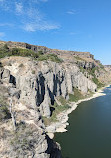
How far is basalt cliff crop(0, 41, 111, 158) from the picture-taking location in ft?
46.7

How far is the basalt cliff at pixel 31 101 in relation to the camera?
14.2 m

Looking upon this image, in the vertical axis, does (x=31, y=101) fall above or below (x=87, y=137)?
above

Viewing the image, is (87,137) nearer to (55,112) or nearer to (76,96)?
(55,112)

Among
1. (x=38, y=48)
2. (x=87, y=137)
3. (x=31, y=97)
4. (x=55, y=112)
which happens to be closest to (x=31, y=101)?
(x=31, y=97)

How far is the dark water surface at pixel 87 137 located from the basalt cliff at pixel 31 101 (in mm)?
5915

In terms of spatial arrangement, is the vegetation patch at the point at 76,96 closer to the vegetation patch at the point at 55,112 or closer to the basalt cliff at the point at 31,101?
the basalt cliff at the point at 31,101

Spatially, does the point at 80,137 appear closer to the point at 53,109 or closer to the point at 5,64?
the point at 53,109

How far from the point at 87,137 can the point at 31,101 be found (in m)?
18.0

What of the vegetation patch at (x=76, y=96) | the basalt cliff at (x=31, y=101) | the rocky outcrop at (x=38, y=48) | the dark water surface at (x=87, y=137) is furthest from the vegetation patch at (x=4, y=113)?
the rocky outcrop at (x=38, y=48)

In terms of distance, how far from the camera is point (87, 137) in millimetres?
33031

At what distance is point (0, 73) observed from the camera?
121 feet

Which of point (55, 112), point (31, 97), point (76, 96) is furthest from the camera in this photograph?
point (76, 96)

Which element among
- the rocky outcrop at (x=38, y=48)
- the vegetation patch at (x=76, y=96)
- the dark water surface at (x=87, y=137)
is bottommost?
the dark water surface at (x=87, y=137)

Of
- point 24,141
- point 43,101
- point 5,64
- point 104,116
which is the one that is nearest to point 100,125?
point 104,116
